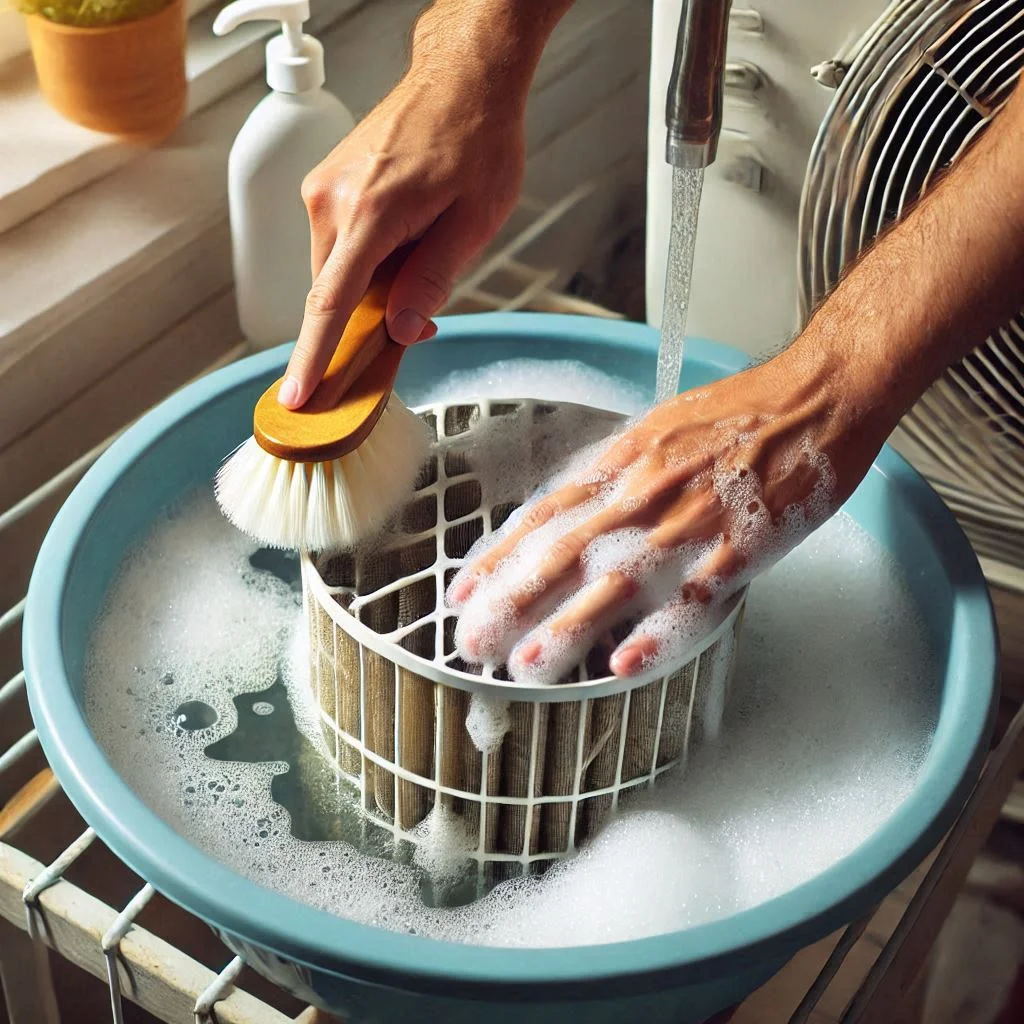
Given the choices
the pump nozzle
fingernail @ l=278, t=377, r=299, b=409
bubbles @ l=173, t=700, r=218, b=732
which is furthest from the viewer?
the pump nozzle

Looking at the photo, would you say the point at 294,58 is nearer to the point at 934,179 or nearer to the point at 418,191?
the point at 418,191

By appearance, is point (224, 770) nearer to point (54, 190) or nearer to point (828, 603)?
point (828, 603)

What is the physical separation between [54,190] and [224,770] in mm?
489

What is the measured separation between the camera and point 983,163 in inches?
26.8

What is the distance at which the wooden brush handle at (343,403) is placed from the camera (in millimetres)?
617

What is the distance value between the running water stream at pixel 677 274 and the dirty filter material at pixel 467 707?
11 centimetres

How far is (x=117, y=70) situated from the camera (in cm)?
96

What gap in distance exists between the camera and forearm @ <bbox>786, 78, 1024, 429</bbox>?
67 centimetres

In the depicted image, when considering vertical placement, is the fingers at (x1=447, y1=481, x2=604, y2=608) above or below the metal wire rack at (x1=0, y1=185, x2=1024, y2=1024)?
above

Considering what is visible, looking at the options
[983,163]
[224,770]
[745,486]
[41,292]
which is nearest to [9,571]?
[41,292]

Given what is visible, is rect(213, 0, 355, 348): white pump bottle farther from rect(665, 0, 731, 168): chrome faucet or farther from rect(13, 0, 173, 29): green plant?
rect(665, 0, 731, 168): chrome faucet

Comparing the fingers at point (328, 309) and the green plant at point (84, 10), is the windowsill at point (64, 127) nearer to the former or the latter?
the green plant at point (84, 10)

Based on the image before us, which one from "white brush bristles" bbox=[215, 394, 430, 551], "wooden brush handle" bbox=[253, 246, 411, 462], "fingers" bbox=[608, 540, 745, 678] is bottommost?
"fingers" bbox=[608, 540, 745, 678]

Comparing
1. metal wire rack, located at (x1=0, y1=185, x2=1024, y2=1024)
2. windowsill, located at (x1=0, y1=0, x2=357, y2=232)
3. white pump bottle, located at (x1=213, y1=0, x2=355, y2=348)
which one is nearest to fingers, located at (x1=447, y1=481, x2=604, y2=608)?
metal wire rack, located at (x1=0, y1=185, x2=1024, y2=1024)
